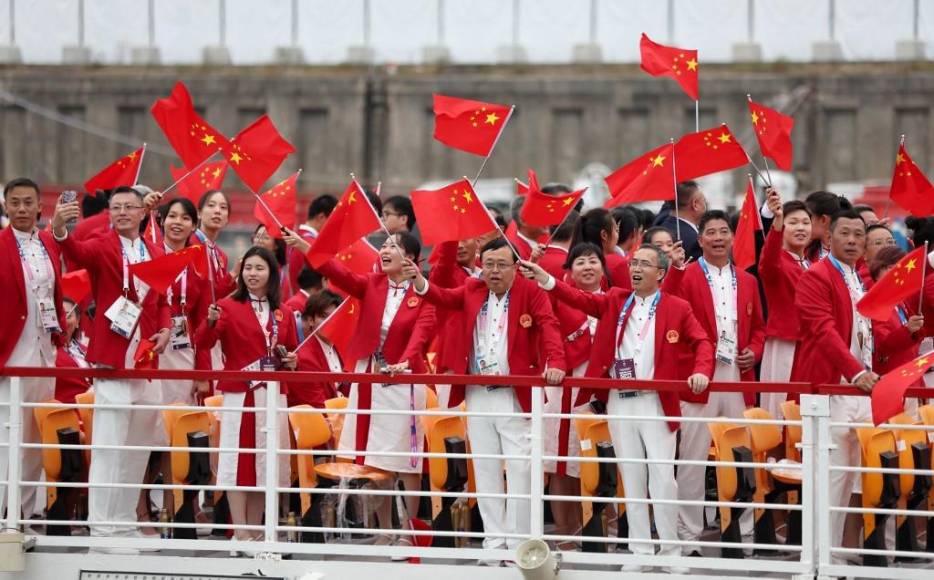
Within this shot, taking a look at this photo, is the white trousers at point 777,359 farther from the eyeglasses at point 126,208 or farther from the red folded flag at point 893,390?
the eyeglasses at point 126,208

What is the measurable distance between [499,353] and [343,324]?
59.5 inches

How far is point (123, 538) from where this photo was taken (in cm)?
849

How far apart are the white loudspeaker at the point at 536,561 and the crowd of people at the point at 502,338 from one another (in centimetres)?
18

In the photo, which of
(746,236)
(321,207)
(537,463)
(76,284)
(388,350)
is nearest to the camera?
(537,463)

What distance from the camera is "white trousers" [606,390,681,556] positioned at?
27.5 ft

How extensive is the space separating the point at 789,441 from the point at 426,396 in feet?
7.51

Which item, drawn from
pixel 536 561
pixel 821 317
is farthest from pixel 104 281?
pixel 821 317

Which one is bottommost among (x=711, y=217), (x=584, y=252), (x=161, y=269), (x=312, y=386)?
(x=312, y=386)

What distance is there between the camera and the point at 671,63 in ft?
33.0

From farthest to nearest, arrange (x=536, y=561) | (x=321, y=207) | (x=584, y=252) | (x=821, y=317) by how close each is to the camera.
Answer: (x=321, y=207), (x=584, y=252), (x=821, y=317), (x=536, y=561)

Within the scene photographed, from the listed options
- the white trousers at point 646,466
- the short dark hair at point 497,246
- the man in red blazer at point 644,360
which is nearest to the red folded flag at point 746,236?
the man in red blazer at point 644,360

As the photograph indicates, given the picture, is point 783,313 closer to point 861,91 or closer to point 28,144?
point 861,91

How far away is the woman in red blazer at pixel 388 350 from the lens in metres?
9.25

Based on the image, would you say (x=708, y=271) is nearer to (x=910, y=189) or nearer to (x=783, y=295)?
(x=783, y=295)
